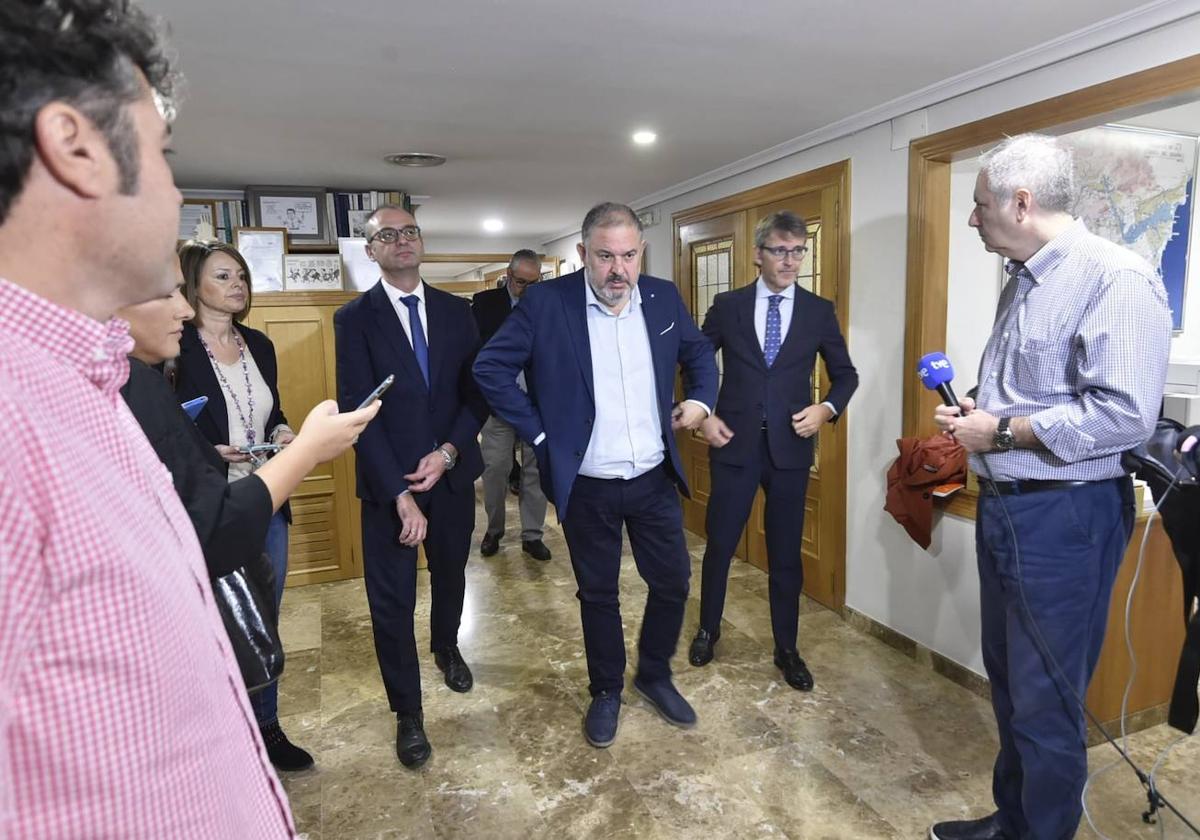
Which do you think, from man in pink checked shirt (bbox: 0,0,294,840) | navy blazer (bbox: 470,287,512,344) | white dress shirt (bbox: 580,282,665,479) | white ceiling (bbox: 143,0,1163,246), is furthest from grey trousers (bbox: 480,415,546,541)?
man in pink checked shirt (bbox: 0,0,294,840)

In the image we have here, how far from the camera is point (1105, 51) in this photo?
219cm

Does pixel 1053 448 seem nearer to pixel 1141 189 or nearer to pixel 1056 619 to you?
pixel 1056 619

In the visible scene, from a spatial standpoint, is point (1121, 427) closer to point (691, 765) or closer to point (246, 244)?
point (691, 765)

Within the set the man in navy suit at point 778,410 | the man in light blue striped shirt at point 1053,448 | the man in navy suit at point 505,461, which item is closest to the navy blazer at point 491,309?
the man in navy suit at point 505,461

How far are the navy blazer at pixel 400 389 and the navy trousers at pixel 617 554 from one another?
1.41ft

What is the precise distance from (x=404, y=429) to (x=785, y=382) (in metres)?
1.45

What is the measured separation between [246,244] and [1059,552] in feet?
13.8

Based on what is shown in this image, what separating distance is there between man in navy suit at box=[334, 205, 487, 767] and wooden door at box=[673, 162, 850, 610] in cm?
152

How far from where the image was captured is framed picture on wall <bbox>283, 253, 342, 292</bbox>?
4.29m

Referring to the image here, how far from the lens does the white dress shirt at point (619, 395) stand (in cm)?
228

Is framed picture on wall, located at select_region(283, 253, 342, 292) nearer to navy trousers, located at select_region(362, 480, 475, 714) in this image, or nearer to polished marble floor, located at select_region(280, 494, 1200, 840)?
polished marble floor, located at select_region(280, 494, 1200, 840)

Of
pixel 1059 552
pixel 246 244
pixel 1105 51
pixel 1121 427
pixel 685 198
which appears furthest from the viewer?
pixel 685 198

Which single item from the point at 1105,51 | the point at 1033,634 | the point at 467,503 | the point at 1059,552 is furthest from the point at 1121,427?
the point at 467,503

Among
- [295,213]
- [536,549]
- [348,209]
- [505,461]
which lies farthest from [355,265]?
[536,549]
